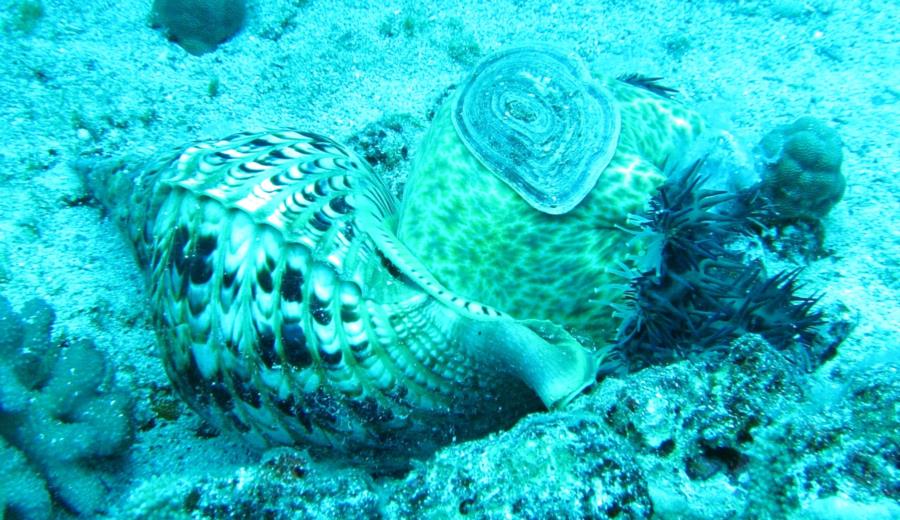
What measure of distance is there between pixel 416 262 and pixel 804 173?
7.88ft

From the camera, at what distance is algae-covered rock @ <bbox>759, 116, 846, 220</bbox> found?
2.94m

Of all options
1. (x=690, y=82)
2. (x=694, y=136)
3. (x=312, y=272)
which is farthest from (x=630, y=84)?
(x=312, y=272)

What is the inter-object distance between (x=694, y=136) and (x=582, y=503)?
2.33 metres

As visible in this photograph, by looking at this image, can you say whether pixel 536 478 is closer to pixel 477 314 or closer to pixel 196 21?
pixel 477 314

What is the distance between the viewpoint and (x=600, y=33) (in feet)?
14.6

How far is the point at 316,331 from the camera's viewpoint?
2.12m

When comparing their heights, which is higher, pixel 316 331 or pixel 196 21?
pixel 196 21

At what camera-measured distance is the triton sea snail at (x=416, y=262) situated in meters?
2.16

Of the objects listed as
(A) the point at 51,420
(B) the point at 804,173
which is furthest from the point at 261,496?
(B) the point at 804,173

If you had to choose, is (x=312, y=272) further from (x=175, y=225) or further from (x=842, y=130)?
(x=842, y=130)

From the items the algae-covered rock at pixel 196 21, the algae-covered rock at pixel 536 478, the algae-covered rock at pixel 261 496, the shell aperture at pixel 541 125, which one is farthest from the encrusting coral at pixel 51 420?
the algae-covered rock at pixel 196 21

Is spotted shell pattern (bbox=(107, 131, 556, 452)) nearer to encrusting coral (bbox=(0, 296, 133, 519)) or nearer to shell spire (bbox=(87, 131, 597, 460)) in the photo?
shell spire (bbox=(87, 131, 597, 460))

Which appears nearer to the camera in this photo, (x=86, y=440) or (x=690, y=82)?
(x=86, y=440)

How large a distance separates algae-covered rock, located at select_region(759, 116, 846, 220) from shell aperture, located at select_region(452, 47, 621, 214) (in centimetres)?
127
